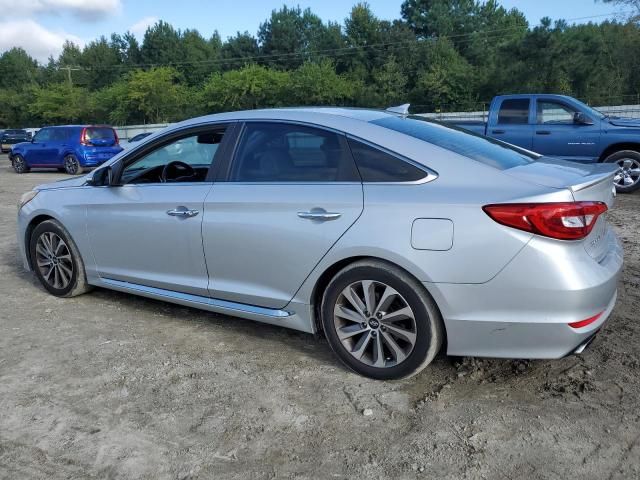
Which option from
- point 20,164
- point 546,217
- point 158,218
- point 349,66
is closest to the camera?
point 546,217

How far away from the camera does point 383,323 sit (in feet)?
10.7

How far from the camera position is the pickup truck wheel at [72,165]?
1870 cm

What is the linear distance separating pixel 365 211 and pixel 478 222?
64 centimetres

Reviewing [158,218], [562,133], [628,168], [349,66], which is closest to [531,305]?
[158,218]

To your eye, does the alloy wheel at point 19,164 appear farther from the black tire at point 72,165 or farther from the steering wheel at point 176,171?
the steering wheel at point 176,171

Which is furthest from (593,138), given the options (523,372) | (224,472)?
(224,472)

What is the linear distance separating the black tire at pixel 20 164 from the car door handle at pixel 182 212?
18.7 meters

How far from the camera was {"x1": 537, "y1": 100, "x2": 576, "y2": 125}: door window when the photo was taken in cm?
1051

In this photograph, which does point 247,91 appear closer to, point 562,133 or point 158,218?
point 562,133

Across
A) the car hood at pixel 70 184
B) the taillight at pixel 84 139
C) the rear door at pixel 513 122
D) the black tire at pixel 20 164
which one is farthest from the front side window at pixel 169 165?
the black tire at pixel 20 164

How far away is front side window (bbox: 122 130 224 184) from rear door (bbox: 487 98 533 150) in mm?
7521

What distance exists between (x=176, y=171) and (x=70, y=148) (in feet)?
51.9

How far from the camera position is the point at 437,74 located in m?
53.1

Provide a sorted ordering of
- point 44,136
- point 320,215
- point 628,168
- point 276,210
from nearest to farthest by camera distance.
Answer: point 320,215 → point 276,210 → point 628,168 → point 44,136
